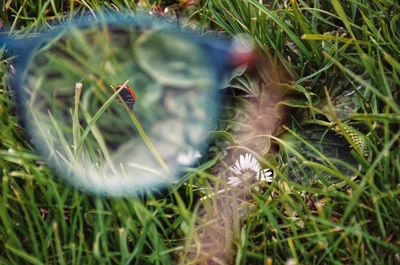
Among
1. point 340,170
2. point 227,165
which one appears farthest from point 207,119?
point 340,170

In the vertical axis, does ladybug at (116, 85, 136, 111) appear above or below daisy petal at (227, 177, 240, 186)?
above

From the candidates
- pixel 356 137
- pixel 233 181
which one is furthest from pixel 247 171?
pixel 356 137

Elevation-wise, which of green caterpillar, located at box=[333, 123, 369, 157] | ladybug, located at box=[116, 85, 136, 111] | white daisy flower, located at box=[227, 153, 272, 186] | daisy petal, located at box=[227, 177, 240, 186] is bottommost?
daisy petal, located at box=[227, 177, 240, 186]

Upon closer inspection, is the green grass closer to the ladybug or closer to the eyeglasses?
the eyeglasses

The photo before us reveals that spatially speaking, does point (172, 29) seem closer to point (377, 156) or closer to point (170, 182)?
point (170, 182)

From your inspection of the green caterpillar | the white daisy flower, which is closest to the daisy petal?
the white daisy flower

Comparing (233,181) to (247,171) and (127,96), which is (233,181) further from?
(127,96)

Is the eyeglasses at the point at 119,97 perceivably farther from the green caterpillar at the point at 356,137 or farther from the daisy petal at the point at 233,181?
the green caterpillar at the point at 356,137
